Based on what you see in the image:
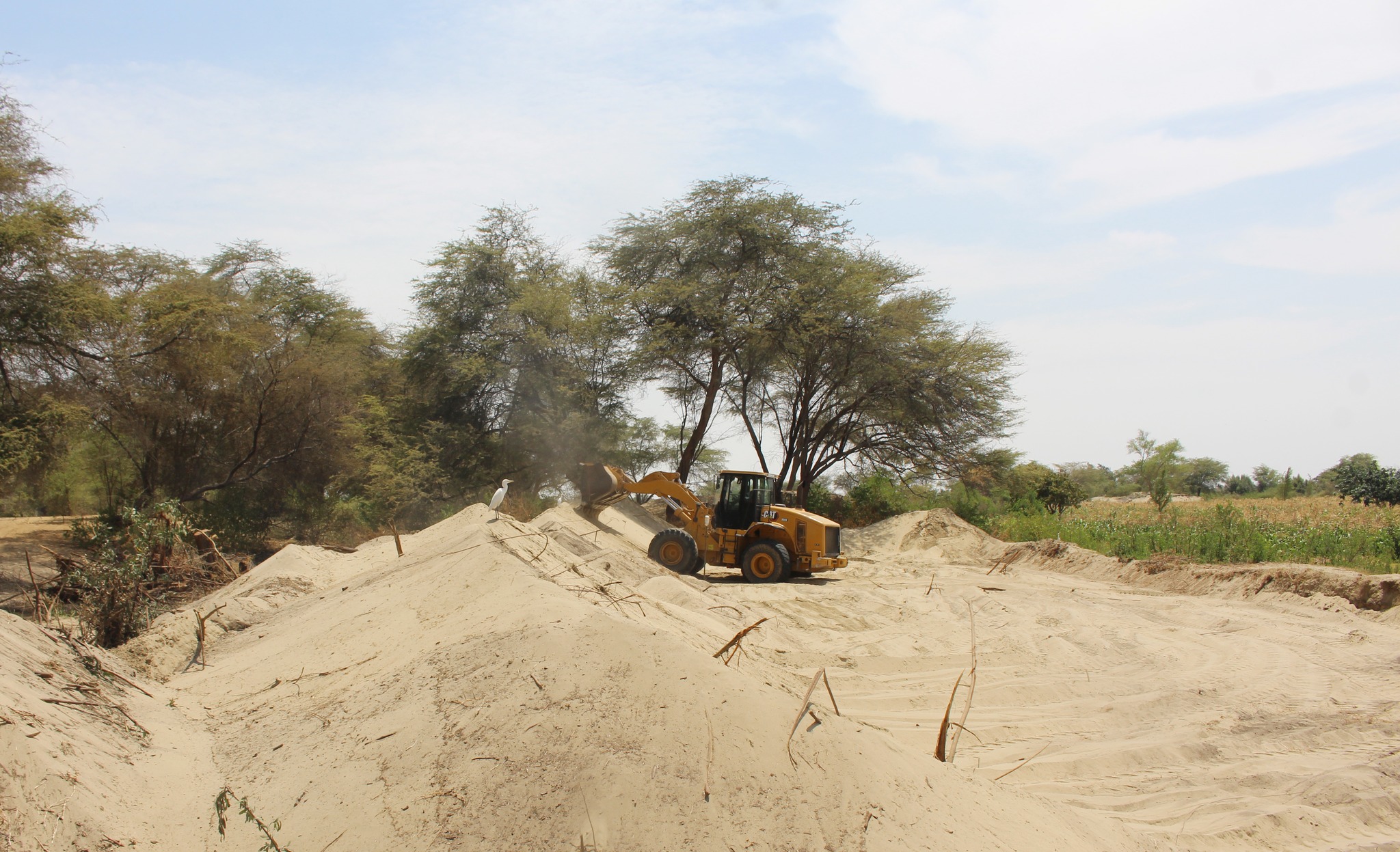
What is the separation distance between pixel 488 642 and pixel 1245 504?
29.8 m

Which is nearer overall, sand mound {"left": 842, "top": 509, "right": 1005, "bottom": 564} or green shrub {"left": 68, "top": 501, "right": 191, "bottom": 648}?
green shrub {"left": 68, "top": 501, "right": 191, "bottom": 648}

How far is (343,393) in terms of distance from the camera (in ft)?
70.1

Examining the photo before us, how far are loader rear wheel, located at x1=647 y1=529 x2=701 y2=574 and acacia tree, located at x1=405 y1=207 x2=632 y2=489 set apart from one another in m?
9.63

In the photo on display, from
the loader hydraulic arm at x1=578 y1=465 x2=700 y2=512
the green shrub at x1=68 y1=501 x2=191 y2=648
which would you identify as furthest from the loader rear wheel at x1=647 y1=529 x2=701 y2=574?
the green shrub at x1=68 y1=501 x2=191 y2=648

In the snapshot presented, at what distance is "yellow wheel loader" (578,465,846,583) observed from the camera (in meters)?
14.0

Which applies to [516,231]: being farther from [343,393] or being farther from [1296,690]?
[1296,690]

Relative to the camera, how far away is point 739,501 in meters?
14.6

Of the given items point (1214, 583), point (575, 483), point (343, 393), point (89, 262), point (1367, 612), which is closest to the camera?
point (1367, 612)

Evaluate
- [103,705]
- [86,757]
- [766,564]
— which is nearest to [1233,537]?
[766,564]

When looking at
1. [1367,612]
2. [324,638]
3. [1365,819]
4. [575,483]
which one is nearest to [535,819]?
[324,638]

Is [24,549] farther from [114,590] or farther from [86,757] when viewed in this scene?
[86,757]

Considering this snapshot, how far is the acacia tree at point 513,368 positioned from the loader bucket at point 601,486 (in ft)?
25.7

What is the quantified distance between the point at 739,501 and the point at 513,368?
12.0m

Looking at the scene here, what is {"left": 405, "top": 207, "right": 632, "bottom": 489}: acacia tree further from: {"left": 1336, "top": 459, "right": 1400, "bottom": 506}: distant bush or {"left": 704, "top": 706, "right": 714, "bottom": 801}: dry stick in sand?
{"left": 1336, "top": 459, "right": 1400, "bottom": 506}: distant bush
